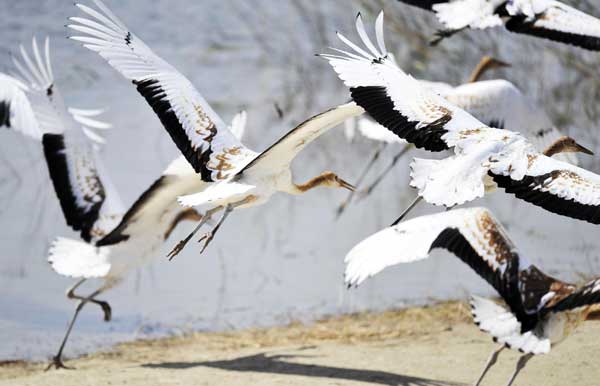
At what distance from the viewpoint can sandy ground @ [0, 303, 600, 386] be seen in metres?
5.98

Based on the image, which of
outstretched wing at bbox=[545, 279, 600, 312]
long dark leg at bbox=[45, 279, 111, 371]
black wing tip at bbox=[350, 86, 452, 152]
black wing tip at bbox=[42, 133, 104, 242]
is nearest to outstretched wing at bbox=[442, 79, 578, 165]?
black wing tip at bbox=[350, 86, 452, 152]

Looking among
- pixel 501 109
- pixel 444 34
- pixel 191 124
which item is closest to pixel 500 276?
pixel 191 124

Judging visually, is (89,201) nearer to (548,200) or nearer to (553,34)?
(548,200)

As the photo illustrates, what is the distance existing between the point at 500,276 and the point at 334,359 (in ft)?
5.28

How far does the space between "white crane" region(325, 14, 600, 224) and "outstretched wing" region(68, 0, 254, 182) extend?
69 centimetres

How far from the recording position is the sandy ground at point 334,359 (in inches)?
236

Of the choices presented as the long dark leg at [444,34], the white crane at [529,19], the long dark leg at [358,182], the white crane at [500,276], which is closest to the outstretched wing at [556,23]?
the white crane at [529,19]

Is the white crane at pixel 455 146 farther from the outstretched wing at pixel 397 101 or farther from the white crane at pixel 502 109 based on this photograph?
the white crane at pixel 502 109

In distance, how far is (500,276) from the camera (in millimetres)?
4996

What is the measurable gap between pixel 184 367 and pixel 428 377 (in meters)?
1.12

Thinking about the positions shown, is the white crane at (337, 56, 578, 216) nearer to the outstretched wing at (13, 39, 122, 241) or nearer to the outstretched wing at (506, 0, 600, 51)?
the outstretched wing at (506, 0, 600, 51)

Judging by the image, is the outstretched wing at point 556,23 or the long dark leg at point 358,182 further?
the long dark leg at point 358,182

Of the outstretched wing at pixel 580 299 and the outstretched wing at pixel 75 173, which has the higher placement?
the outstretched wing at pixel 75 173

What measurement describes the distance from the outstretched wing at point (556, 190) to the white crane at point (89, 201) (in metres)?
1.62
